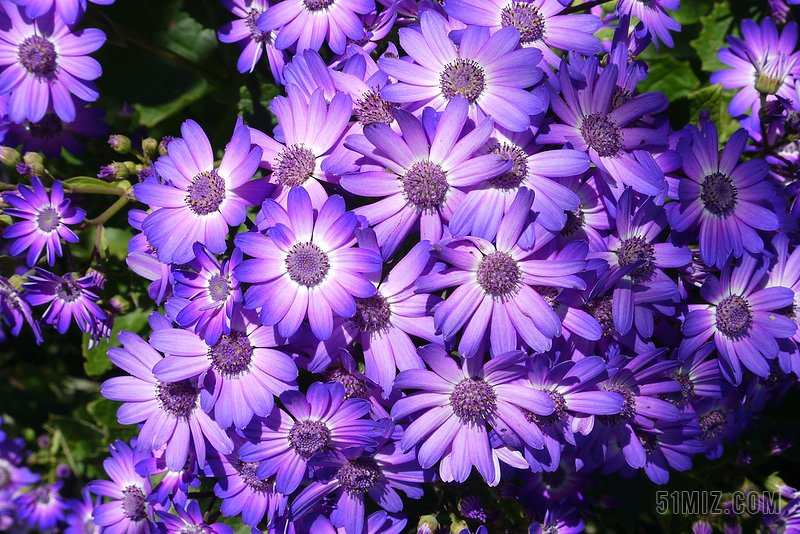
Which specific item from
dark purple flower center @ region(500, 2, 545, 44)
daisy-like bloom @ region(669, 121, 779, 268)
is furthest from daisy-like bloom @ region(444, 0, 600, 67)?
daisy-like bloom @ region(669, 121, 779, 268)

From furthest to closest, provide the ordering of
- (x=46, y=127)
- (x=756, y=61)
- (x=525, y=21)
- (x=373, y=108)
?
(x=756, y=61) → (x=46, y=127) → (x=525, y=21) → (x=373, y=108)

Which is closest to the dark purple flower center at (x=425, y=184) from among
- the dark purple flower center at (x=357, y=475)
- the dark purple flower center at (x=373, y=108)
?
the dark purple flower center at (x=373, y=108)

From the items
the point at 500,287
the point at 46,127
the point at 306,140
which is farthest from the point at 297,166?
the point at 46,127

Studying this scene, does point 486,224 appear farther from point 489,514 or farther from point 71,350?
point 71,350

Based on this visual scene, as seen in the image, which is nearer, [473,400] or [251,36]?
[473,400]

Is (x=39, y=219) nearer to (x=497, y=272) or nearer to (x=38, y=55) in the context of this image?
(x=38, y=55)

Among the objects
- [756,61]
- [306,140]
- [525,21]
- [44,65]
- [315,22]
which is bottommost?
[306,140]
